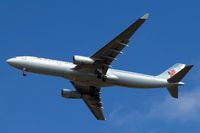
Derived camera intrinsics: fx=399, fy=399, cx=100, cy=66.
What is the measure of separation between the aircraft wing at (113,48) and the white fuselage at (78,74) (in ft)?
7.51

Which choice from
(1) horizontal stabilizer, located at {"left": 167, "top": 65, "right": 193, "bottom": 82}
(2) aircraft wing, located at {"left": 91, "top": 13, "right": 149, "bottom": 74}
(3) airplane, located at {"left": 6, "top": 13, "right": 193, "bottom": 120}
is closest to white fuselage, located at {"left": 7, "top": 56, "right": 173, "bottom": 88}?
(3) airplane, located at {"left": 6, "top": 13, "right": 193, "bottom": 120}

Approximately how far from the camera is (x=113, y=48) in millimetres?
59688

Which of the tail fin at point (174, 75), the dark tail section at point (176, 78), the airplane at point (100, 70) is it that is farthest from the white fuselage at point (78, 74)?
the tail fin at point (174, 75)

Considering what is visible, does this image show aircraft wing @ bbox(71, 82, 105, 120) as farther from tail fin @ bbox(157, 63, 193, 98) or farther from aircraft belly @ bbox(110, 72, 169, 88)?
tail fin @ bbox(157, 63, 193, 98)

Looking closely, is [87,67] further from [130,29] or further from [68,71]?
[130,29]

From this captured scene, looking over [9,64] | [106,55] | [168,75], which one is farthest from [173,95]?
[9,64]

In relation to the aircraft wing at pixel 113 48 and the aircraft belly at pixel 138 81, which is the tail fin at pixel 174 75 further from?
the aircraft wing at pixel 113 48

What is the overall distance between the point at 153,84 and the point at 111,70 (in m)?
7.44

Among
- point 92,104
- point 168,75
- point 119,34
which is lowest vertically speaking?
point 92,104

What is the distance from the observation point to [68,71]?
6175 cm

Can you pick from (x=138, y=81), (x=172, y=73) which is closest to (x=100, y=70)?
(x=138, y=81)

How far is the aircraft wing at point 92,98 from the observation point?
70.9 m

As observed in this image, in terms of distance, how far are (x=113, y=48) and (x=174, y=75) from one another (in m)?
12.6

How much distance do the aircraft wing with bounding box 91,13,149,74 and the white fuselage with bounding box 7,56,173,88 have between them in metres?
2.29
